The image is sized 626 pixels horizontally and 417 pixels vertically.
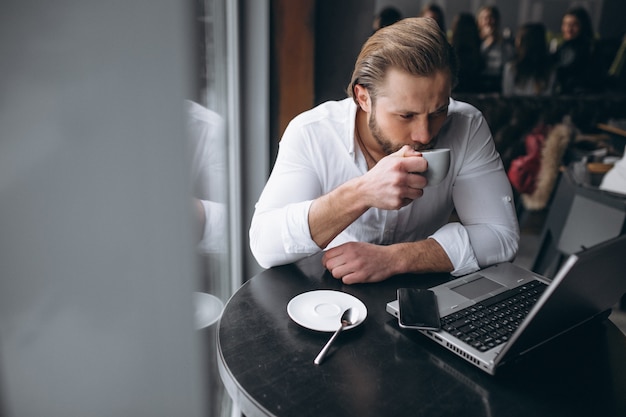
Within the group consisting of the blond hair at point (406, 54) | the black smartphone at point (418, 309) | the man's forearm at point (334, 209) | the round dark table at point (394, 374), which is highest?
the blond hair at point (406, 54)

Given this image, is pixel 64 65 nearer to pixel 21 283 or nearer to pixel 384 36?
pixel 21 283

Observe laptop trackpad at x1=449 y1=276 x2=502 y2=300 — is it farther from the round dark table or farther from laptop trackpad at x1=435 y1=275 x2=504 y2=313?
the round dark table

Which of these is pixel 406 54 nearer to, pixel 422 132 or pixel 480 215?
pixel 422 132

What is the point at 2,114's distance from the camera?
30 centimetres

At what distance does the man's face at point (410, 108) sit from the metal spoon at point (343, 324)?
1.86 feet

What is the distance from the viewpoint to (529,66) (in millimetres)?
4191

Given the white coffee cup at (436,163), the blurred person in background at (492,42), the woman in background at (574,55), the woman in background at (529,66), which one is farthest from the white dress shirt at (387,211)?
the woman in background at (574,55)

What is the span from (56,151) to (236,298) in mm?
689

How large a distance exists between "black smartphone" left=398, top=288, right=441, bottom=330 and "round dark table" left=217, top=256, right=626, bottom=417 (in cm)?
3

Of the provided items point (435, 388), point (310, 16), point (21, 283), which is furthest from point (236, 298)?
point (310, 16)

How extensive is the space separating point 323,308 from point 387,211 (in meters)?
0.52

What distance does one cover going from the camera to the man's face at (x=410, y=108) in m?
1.21

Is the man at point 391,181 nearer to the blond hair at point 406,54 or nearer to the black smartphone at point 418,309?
the blond hair at point 406,54

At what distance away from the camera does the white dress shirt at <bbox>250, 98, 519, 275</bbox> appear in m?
1.14
